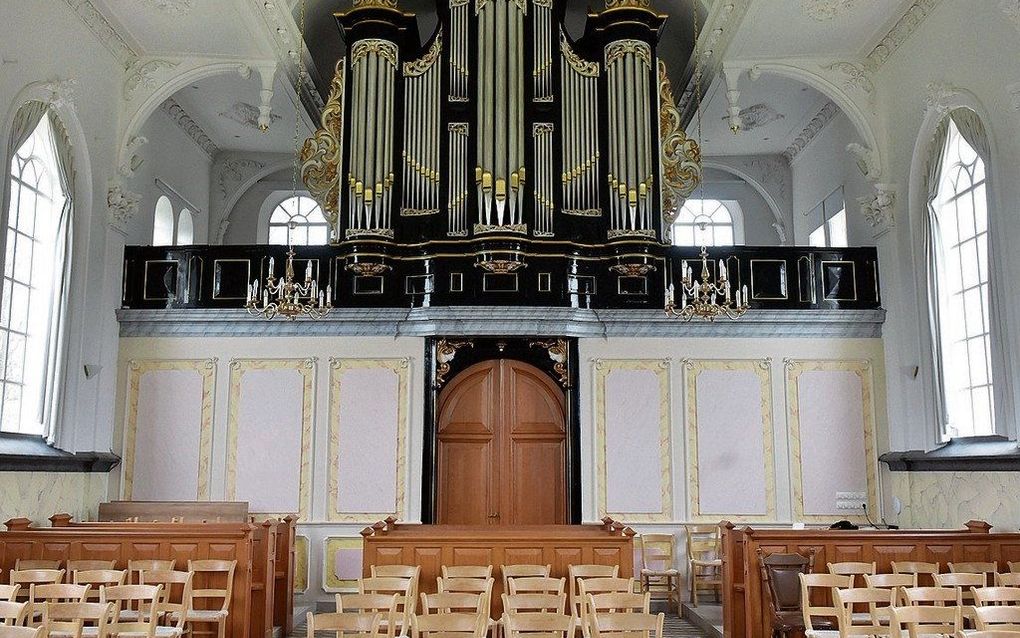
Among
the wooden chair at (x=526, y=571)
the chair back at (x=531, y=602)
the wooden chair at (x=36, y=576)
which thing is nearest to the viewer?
the chair back at (x=531, y=602)

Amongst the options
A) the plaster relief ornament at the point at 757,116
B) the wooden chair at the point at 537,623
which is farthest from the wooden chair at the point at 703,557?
the wooden chair at the point at 537,623

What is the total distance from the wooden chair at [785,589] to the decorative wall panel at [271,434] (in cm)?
712

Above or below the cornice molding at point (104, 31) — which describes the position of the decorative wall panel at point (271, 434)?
below

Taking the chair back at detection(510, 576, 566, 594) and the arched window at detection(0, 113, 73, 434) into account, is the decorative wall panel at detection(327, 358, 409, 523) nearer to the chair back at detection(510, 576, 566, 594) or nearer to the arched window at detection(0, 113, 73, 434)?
the arched window at detection(0, 113, 73, 434)

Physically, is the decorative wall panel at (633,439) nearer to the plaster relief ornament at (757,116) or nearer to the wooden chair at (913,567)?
the wooden chair at (913,567)

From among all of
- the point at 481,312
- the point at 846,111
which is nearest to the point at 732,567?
the point at 481,312

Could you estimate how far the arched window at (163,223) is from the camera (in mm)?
16812

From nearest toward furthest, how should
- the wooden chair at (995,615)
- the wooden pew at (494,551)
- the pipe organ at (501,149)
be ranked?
the wooden chair at (995,615) → the wooden pew at (494,551) → the pipe organ at (501,149)

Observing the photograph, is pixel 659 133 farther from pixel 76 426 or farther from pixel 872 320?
pixel 76 426

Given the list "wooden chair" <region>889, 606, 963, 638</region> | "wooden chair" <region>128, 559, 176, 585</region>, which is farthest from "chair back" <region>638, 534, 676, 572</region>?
"wooden chair" <region>889, 606, 963, 638</region>

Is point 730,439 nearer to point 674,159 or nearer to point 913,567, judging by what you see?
point 674,159

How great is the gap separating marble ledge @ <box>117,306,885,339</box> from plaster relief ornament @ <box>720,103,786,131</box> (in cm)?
430

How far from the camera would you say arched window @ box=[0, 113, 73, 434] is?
39.2ft

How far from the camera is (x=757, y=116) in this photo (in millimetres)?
17547
